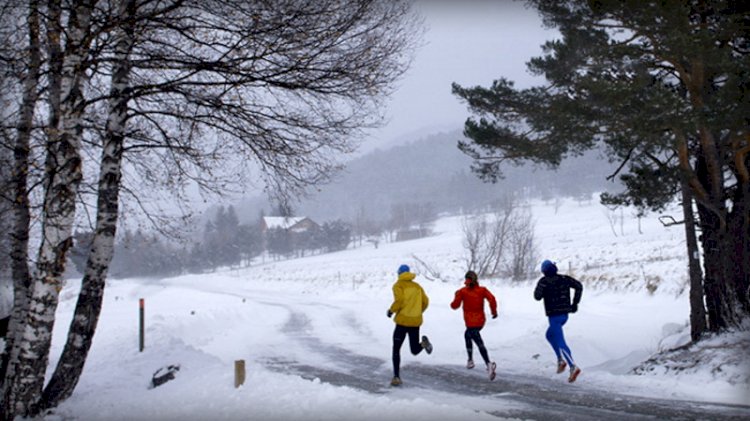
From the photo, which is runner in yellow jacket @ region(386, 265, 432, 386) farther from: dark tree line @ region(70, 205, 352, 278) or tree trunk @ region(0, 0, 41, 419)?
dark tree line @ region(70, 205, 352, 278)

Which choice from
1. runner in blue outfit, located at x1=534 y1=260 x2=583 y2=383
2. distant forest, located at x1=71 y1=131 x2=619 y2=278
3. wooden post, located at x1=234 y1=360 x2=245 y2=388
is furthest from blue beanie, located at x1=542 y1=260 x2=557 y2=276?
distant forest, located at x1=71 y1=131 x2=619 y2=278

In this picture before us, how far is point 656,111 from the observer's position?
8.16 metres

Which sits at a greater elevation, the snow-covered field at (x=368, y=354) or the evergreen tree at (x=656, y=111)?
the evergreen tree at (x=656, y=111)

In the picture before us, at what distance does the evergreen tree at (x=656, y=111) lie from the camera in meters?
8.05

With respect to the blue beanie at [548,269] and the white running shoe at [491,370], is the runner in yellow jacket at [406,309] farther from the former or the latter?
the blue beanie at [548,269]

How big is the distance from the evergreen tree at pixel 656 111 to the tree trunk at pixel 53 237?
6.99 meters

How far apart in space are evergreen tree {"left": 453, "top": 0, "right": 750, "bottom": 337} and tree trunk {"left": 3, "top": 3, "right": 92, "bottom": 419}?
6.99m

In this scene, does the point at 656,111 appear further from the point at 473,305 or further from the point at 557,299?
the point at 473,305

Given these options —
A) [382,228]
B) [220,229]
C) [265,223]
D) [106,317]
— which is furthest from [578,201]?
[106,317]

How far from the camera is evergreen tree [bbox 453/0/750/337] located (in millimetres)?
Result: 8047

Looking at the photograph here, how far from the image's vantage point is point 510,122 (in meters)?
11.1

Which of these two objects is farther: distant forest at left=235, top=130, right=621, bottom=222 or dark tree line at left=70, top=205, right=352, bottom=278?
distant forest at left=235, top=130, right=621, bottom=222

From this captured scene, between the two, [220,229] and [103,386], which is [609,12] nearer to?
[103,386]

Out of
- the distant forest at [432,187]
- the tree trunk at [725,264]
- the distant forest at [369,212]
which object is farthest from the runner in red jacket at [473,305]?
the distant forest at [432,187]
